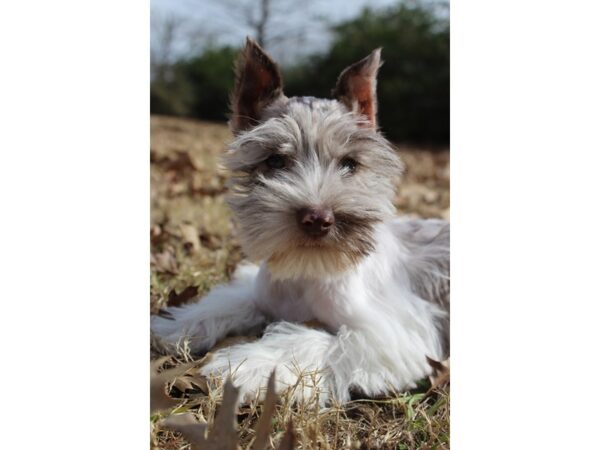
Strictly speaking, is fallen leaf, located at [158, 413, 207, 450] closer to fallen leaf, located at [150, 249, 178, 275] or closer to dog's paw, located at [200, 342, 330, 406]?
dog's paw, located at [200, 342, 330, 406]

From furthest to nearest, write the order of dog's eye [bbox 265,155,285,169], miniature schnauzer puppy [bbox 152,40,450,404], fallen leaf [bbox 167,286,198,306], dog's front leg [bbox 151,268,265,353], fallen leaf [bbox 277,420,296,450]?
fallen leaf [bbox 167,286,198,306]
dog's front leg [bbox 151,268,265,353]
dog's eye [bbox 265,155,285,169]
miniature schnauzer puppy [bbox 152,40,450,404]
fallen leaf [bbox 277,420,296,450]

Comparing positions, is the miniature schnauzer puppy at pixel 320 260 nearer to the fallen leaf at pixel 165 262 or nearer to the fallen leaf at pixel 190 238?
the fallen leaf at pixel 165 262

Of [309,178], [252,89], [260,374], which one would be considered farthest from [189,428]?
[252,89]

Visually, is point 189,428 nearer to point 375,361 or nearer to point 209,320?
point 375,361

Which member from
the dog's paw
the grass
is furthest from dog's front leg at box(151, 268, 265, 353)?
the dog's paw

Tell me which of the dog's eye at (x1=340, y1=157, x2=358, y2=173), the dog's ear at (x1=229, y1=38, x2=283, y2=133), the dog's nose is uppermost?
the dog's ear at (x1=229, y1=38, x2=283, y2=133)

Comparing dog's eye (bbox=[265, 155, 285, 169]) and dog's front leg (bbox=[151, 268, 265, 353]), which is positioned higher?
dog's eye (bbox=[265, 155, 285, 169])
